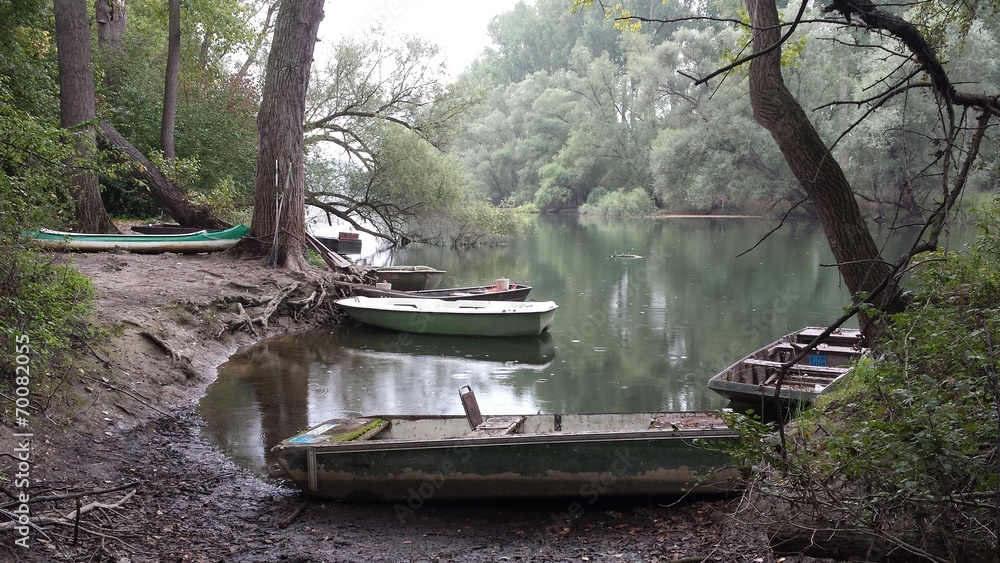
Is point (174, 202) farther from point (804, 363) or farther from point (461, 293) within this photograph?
point (804, 363)

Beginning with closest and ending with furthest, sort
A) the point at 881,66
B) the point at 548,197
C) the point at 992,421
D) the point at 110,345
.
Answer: the point at 992,421 → the point at 110,345 → the point at 881,66 → the point at 548,197

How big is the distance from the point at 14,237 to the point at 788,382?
7.73 m

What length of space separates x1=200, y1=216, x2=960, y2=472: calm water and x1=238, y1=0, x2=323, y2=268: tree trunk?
7.77 feet

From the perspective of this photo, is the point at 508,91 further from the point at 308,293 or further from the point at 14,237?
the point at 14,237

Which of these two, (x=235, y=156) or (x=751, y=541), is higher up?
(x=235, y=156)

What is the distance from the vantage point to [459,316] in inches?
537

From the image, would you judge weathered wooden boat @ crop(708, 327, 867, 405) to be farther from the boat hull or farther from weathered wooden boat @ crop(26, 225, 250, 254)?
weathered wooden boat @ crop(26, 225, 250, 254)

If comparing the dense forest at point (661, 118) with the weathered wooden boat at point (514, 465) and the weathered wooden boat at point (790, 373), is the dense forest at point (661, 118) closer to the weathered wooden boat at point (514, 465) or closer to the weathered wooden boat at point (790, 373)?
the weathered wooden boat at point (790, 373)

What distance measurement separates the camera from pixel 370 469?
6.21 meters

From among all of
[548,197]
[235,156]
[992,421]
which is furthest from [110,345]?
[548,197]

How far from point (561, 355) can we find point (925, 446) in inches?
378

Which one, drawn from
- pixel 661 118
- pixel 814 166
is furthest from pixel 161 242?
pixel 661 118

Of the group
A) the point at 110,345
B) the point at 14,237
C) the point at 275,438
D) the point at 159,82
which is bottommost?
the point at 275,438

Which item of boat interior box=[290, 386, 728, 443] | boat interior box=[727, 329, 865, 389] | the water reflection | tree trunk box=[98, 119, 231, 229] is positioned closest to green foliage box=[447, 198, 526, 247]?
tree trunk box=[98, 119, 231, 229]
